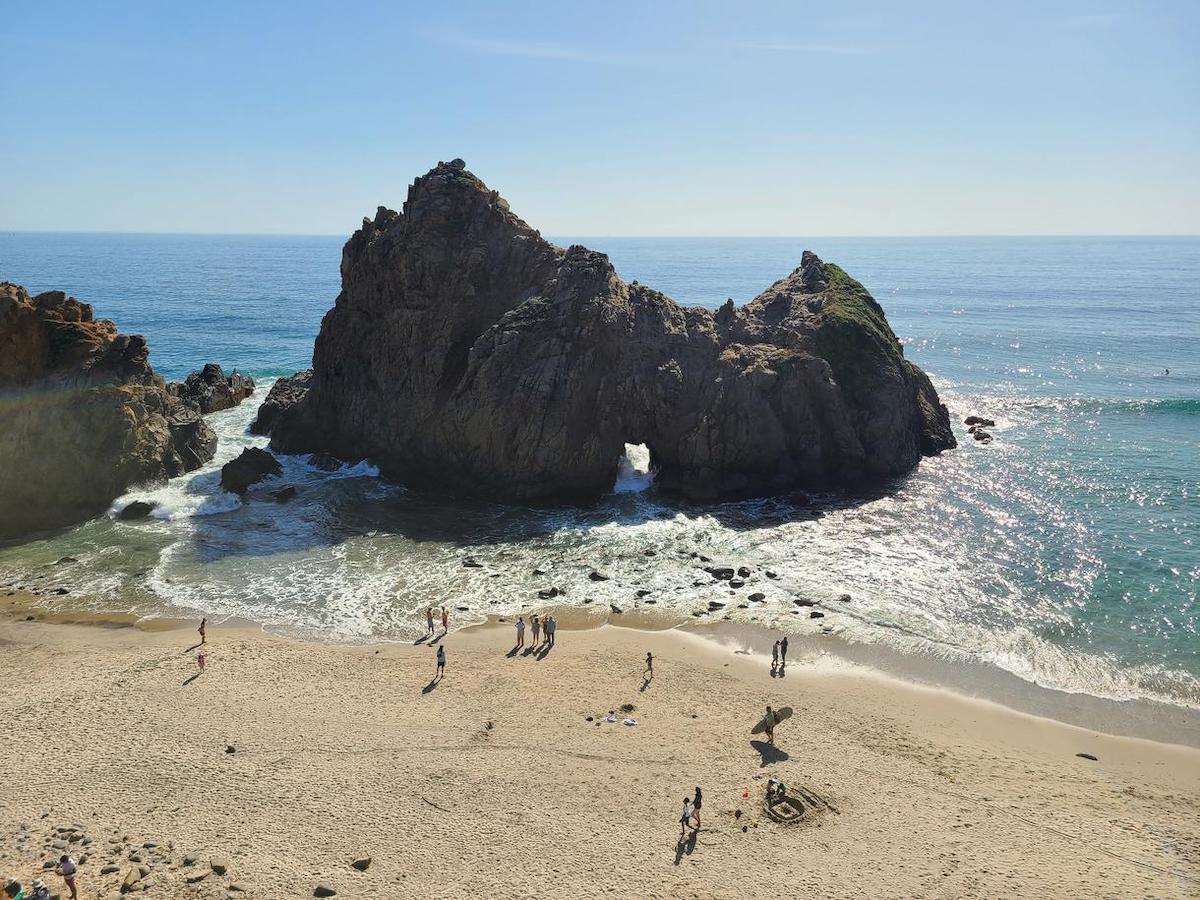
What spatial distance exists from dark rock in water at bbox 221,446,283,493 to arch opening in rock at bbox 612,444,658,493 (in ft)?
73.0

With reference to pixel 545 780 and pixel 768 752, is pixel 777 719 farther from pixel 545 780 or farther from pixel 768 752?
pixel 545 780

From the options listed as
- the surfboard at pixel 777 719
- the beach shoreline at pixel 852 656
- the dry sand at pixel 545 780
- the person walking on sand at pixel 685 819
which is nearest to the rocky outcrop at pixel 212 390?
the beach shoreline at pixel 852 656

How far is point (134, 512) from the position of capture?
43.2 meters

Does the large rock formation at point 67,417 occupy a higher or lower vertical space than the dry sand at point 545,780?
higher

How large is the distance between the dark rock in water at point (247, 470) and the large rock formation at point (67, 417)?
4317 mm

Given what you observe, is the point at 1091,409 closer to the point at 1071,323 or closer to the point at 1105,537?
the point at 1105,537

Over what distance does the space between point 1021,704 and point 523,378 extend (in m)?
30.5

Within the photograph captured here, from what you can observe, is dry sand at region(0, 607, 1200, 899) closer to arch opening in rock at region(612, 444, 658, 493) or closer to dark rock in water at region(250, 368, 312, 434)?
arch opening in rock at region(612, 444, 658, 493)

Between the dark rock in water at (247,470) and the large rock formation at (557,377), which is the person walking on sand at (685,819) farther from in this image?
the dark rock in water at (247,470)

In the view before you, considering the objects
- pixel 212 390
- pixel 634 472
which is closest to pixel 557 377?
pixel 634 472

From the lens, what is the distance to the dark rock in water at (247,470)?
152ft

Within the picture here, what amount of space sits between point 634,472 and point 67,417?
113 ft

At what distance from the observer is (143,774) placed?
22.8m

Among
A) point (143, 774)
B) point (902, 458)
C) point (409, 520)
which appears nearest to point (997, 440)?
point (902, 458)
